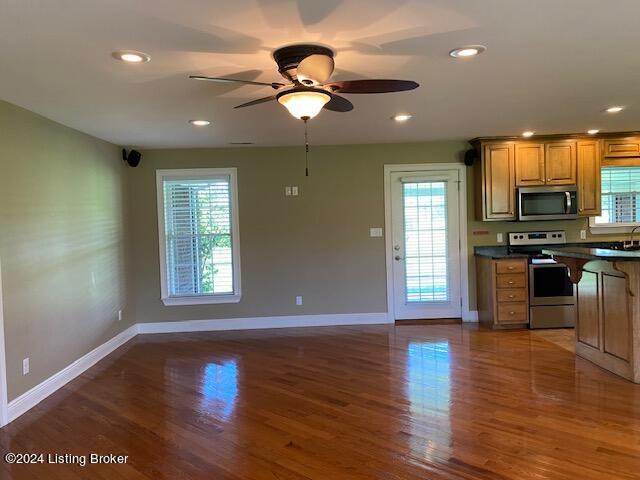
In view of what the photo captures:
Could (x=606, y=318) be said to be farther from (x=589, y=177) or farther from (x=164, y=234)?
(x=164, y=234)

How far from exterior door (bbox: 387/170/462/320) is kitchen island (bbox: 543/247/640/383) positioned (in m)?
1.66

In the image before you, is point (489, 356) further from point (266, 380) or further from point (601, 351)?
point (266, 380)

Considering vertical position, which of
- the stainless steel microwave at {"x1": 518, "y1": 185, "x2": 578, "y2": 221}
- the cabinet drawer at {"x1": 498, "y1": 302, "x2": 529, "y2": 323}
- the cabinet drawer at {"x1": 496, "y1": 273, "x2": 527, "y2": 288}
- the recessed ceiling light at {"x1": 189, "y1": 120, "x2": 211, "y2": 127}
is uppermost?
the recessed ceiling light at {"x1": 189, "y1": 120, "x2": 211, "y2": 127}

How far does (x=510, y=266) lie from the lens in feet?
17.1

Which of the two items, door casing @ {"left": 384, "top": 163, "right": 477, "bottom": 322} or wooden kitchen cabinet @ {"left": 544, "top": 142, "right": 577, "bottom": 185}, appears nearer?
wooden kitchen cabinet @ {"left": 544, "top": 142, "right": 577, "bottom": 185}

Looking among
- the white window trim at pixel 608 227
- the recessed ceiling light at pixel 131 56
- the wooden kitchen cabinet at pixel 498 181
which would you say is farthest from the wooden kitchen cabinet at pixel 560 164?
the recessed ceiling light at pixel 131 56

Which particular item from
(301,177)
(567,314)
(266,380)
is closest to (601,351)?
(567,314)

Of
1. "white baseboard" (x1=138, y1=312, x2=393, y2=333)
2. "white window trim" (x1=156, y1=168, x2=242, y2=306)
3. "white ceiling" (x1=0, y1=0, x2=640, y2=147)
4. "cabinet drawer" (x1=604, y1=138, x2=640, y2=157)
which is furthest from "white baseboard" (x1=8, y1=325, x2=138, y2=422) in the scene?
"cabinet drawer" (x1=604, y1=138, x2=640, y2=157)

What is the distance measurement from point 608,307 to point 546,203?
2037 mm

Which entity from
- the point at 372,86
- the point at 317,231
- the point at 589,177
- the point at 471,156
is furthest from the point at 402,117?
the point at 589,177

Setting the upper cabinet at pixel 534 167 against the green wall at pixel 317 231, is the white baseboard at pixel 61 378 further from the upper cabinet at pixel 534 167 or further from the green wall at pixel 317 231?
the upper cabinet at pixel 534 167

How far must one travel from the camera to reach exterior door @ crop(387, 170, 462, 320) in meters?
5.71

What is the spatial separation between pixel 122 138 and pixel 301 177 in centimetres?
216

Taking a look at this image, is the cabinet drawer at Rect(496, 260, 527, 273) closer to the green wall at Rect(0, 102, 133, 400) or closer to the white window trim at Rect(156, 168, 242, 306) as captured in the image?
the white window trim at Rect(156, 168, 242, 306)
